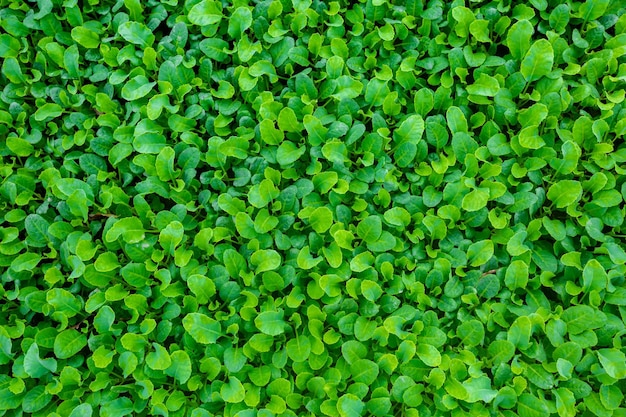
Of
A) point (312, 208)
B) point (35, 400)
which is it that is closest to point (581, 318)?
point (312, 208)

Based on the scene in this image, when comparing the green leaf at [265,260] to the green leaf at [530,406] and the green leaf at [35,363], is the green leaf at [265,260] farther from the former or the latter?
the green leaf at [530,406]

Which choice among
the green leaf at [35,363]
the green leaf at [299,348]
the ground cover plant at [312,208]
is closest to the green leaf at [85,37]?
the ground cover plant at [312,208]

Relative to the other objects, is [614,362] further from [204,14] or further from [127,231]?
[204,14]

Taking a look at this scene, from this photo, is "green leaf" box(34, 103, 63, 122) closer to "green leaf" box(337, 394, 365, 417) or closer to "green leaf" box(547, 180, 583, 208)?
"green leaf" box(337, 394, 365, 417)

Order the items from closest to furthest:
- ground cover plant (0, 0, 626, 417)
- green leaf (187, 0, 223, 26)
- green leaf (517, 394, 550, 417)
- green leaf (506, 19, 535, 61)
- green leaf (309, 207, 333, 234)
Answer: green leaf (517, 394, 550, 417) → ground cover plant (0, 0, 626, 417) → green leaf (309, 207, 333, 234) → green leaf (506, 19, 535, 61) → green leaf (187, 0, 223, 26)

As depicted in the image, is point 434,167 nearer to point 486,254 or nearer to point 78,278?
point 486,254

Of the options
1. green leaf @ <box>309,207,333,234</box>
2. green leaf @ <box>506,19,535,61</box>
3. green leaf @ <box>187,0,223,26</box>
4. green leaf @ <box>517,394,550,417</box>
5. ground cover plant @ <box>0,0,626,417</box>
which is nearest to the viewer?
green leaf @ <box>517,394,550,417</box>

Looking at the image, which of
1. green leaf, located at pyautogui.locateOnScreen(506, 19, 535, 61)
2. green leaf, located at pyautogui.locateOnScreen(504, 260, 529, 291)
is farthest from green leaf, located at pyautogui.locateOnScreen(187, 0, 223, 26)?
green leaf, located at pyautogui.locateOnScreen(504, 260, 529, 291)

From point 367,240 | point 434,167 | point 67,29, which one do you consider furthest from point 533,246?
point 67,29
